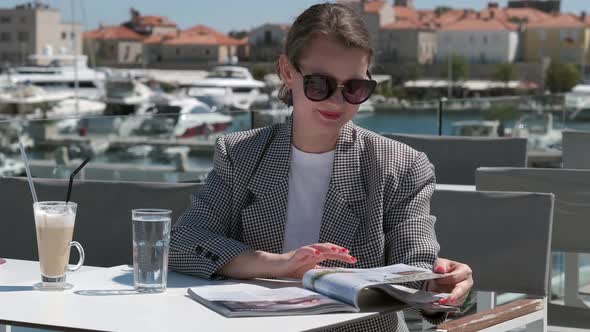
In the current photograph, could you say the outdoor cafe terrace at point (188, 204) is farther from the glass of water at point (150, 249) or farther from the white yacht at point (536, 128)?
the white yacht at point (536, 128)

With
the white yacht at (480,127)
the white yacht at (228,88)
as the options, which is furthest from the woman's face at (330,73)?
the white yacht at (228,88)

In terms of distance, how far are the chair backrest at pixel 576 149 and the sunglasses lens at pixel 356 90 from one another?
2.84 metres

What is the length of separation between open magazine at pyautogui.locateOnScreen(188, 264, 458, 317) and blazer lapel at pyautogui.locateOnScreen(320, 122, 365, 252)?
0.24 meters

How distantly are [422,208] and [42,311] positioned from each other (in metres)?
0.73

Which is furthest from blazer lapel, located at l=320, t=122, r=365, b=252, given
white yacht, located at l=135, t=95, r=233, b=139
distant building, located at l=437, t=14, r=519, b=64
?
distant building, located at l=437, t=14, r=519, b=64

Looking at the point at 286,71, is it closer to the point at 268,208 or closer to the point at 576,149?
the point at 268,208

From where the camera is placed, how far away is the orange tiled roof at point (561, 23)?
104 meters

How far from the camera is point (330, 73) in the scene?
6.76 feet

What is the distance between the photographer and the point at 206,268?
1.99 m

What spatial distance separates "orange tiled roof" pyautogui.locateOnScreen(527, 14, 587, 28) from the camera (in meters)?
104

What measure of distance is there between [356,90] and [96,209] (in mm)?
987

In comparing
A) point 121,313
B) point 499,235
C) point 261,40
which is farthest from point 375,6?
point 121,313

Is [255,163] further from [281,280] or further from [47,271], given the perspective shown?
[47,271]

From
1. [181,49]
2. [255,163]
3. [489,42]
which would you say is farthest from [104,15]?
[255,163]
